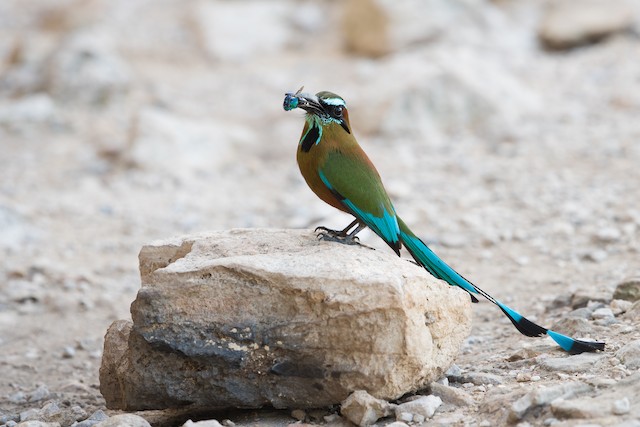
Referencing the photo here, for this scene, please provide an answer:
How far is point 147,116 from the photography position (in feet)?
34.3

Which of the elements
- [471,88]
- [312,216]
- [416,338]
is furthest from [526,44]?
[416,338]

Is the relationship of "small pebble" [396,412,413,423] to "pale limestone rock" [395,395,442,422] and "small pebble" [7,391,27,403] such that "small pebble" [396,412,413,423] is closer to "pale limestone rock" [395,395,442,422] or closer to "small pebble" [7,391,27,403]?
"pale limestone rock" [395,395,442,422]

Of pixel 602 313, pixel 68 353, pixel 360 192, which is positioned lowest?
pixel 68 353

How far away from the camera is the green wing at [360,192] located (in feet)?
15.4

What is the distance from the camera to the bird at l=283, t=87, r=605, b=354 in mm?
4676

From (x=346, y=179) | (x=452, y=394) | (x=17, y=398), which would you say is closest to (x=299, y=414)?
(x=452, y=394)

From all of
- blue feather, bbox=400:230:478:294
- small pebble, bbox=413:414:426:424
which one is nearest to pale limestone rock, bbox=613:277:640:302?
blue feather, bbox=400:230:478:294

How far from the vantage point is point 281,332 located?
13.6 feet

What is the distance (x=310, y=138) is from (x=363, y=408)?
4.86 feet

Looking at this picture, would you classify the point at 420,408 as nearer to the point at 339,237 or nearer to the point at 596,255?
the point at 339,237

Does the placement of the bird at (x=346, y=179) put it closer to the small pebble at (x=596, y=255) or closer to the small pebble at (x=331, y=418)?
the small pebble at (x=331, y=418)

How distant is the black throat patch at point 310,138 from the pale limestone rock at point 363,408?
4.43 feet

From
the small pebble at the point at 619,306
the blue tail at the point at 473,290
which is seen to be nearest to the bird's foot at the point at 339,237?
the blue tail at the point at 473,290

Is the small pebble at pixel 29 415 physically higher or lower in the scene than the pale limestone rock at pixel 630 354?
lower
